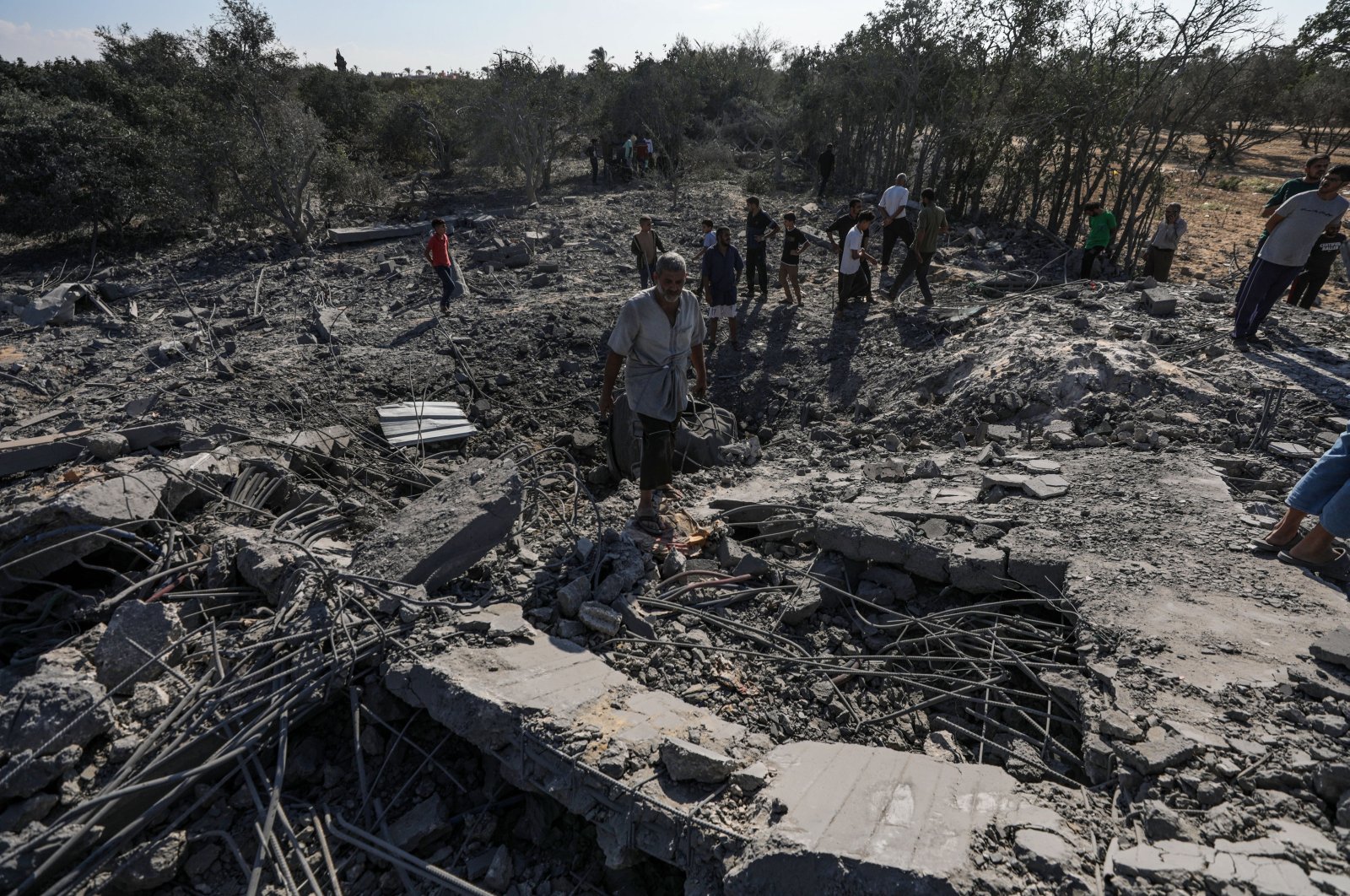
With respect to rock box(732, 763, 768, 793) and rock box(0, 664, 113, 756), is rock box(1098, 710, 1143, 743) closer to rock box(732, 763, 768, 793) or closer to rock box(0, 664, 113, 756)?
rock box(732, 763, 768, 793)

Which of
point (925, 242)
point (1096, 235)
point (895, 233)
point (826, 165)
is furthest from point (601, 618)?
point (826, 165)

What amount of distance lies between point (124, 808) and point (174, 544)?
66.6 inches

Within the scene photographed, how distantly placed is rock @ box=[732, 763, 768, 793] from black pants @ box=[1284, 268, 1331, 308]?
302 inches

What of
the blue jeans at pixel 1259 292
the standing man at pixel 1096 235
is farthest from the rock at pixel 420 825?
the standing man at pixel 1096 235

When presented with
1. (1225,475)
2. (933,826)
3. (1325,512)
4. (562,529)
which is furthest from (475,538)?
(1225,475)

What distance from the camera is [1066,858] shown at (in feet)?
5.98

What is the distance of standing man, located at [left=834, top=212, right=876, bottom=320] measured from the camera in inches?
307

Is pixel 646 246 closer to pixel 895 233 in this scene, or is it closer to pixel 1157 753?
pixel 895 233

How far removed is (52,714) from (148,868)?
76 cm

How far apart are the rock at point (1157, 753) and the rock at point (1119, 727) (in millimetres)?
27

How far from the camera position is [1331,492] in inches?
117

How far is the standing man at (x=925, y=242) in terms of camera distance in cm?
775

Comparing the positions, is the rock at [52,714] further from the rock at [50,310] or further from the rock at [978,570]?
the rock at [50,310]

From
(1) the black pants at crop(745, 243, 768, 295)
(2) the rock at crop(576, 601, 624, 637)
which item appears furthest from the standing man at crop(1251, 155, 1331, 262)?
(2) the rock at crop(576, 601, 624, 637)
